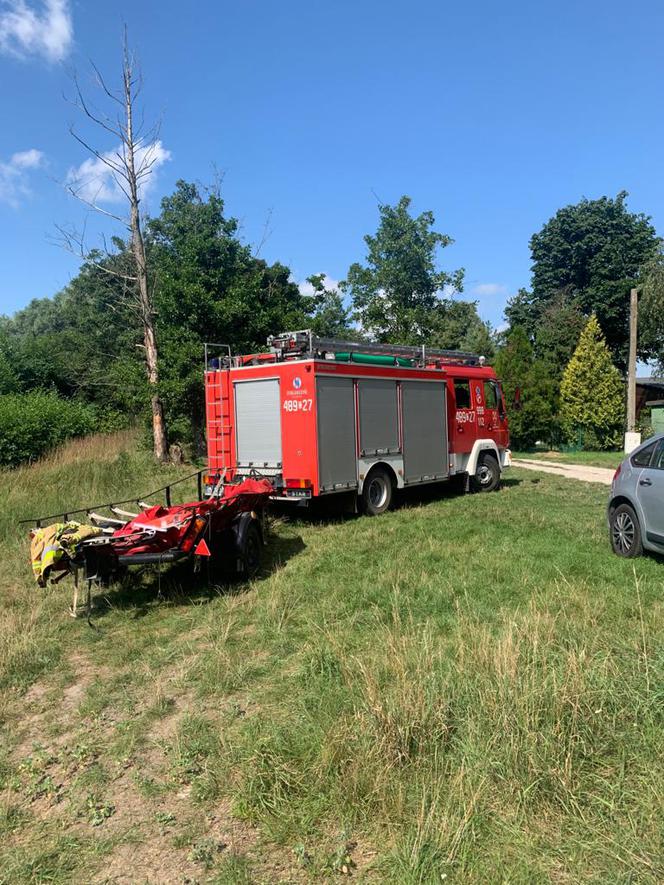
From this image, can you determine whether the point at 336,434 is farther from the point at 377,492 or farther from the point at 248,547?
the point at 248,547

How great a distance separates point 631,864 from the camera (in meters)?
2.43

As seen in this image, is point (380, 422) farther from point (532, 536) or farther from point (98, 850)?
point (98, 850)

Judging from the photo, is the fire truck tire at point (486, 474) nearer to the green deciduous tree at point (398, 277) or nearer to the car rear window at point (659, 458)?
the car rear window at point (659, 458)

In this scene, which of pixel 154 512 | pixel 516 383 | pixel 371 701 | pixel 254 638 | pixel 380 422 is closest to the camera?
pixel 371 701

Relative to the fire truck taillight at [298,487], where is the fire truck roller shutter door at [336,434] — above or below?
above

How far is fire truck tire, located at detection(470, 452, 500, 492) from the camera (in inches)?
556

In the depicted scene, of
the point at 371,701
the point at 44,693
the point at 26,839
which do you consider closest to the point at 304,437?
the point at 44,693

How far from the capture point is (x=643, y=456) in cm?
760

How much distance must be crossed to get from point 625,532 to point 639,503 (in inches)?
18.9

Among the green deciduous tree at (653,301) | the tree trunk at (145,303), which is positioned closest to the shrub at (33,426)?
the tree trunk at (145,303)

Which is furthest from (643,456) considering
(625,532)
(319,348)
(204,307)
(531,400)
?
(531,400)

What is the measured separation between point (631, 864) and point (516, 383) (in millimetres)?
30766

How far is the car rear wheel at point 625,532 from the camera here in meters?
7.39

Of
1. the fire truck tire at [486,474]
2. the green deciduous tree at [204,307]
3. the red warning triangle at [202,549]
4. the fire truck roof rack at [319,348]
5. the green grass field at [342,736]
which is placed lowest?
the green grass field at [342,736]
